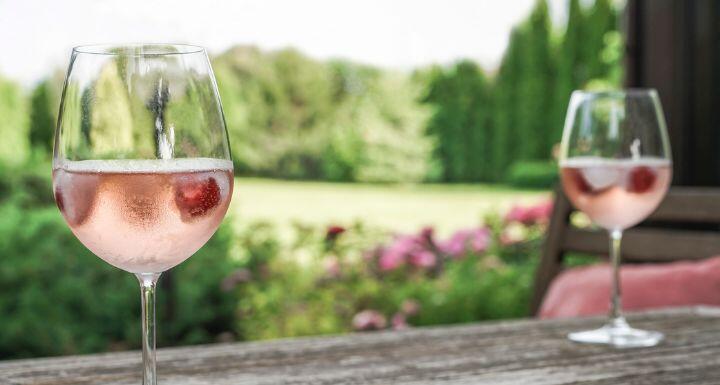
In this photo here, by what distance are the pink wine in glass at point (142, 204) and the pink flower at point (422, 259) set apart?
3.57 meters

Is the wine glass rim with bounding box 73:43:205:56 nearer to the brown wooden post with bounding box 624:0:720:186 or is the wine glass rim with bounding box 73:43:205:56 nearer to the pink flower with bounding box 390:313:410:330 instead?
the brown wooden post with bounding box 624:0:720:186

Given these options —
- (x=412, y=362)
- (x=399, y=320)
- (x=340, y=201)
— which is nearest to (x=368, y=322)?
(x=399, y=320)

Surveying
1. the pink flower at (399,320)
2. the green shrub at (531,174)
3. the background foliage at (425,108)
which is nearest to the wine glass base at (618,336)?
the pink flower at (399,320)

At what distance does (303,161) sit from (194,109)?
6235 mm

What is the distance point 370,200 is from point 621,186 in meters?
6.23

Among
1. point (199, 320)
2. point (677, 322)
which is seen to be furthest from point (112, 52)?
point (199, 320)

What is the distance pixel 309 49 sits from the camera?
265 inches

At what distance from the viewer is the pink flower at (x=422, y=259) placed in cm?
420

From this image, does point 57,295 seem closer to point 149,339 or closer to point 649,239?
point 649,239

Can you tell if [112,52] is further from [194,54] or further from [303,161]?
[303,161]

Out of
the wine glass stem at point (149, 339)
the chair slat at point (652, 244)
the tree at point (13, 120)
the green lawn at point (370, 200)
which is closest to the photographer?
the wine glass stem at point (149, 339)

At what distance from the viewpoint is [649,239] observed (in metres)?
2.04

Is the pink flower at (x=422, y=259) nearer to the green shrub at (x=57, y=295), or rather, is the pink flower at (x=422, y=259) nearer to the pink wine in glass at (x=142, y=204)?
the green shrub at (x=57, y=295)

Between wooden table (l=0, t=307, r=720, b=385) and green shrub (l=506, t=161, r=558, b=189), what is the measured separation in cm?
620
